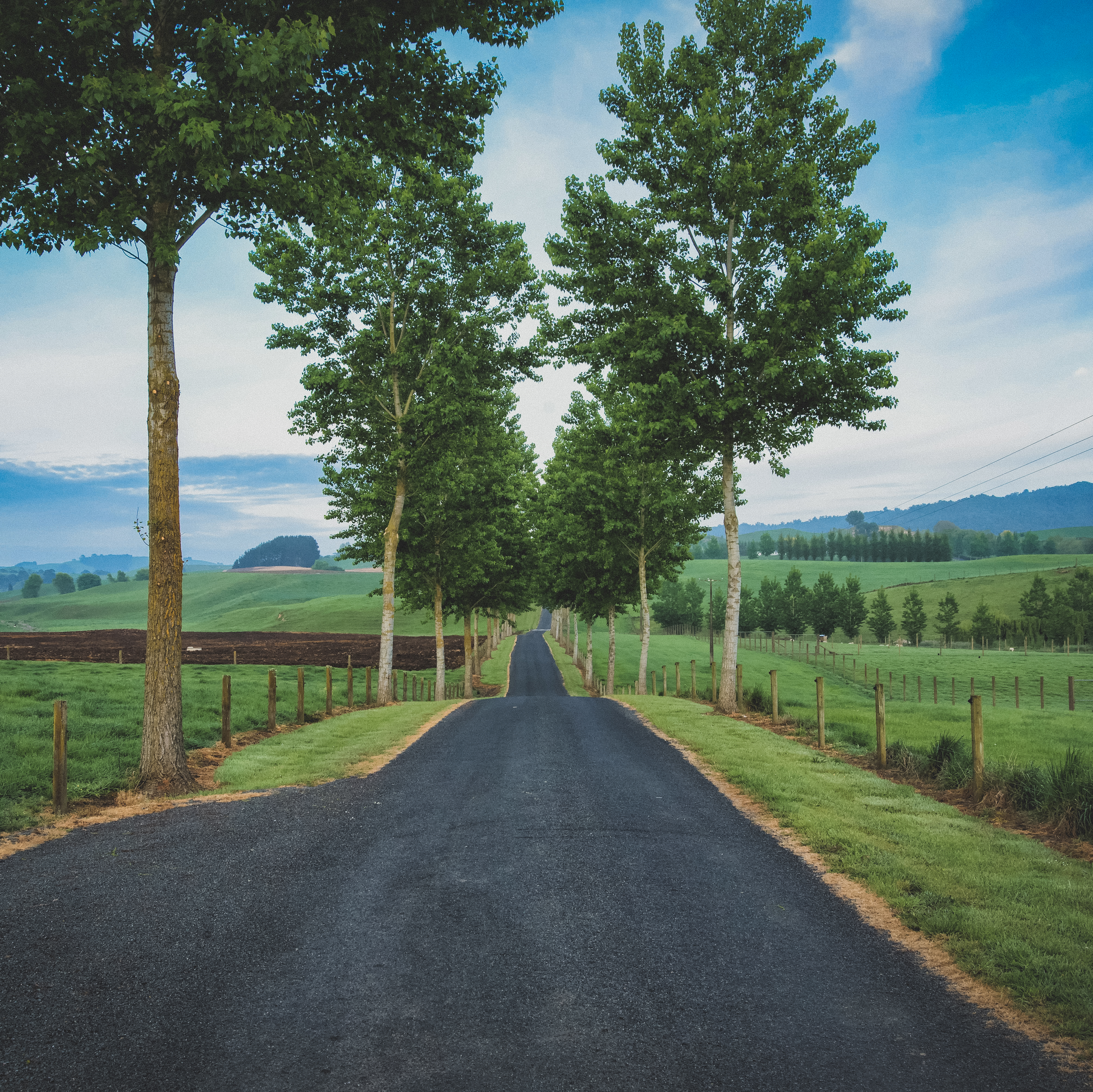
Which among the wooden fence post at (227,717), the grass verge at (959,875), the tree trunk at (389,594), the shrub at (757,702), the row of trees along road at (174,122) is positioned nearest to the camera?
the grass verge at (959,875)

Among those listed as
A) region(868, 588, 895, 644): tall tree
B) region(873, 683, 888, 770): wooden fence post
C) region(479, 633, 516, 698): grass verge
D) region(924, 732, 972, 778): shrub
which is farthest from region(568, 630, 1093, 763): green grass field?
region(868, 588, 895, 644): tall tree

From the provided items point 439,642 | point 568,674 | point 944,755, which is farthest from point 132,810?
point 568,674

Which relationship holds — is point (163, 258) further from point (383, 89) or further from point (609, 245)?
point (609, 245)

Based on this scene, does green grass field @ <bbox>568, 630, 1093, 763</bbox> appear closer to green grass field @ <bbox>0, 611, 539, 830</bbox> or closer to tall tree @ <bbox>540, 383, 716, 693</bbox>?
tall tree @ <bbox>540, 383, 716, 693</bbox>

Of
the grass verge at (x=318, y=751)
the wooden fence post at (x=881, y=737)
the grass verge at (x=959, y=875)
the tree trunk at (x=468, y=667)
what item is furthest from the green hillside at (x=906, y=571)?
the grass verge at (x=959, y=875)

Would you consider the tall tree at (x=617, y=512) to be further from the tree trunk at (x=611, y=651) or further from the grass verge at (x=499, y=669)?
the grass verge at (x=499, y=669)

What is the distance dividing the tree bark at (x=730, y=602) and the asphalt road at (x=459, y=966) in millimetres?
10433

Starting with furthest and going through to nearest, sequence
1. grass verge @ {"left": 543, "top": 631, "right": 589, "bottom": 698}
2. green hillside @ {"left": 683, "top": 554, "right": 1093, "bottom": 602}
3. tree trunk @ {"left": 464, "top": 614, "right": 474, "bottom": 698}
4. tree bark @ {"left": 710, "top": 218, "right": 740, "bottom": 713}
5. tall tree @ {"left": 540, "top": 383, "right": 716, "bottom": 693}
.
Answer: green hillside @ {"left": 683, "top": 554, "right": 1093, "bottom": 602}
grass verge @ {"left": 543, "top": 631, "right": 589, "bottom": 698}
tree trunk @ {"left": 464, "top": 614, "right": 474, "bottom": 698}
tall tree @ {"left": 540, "top": 383, "right": 716, "bottom": 693}
tree bark @ {"left": 710, "top": 218, "right": 740, "bottom": 713}

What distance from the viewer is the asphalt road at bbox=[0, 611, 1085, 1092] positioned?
3348 millimetres

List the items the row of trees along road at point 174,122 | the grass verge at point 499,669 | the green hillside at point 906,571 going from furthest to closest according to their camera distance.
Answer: the green hillside at point 906,571 → the grass verge at point 499,669 → the row of trees along road at point 174,122

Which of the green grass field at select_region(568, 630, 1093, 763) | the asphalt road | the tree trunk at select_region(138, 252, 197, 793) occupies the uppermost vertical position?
the tree trunk at select_region(138, 252, 197, 793)

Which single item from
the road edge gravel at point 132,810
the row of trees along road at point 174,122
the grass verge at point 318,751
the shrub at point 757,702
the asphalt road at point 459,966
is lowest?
the shrub at point 757,702

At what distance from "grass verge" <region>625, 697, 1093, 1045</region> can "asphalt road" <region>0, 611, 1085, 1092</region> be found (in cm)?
45

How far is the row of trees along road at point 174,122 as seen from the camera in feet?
27.0
